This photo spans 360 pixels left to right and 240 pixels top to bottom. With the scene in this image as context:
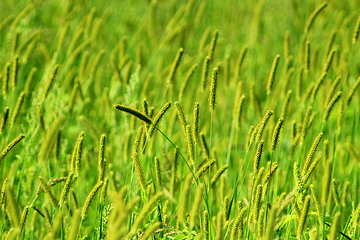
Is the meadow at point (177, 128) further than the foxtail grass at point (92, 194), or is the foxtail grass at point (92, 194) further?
the meadow at point (177, 128)

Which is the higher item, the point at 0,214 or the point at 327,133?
Answer: the point at 327,133

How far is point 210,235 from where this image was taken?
1.54 metres

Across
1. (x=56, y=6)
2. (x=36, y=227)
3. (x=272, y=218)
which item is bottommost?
(x=36, y=227)

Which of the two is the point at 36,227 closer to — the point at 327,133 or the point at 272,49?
the point at 327,133

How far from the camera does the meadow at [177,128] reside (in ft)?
4.75

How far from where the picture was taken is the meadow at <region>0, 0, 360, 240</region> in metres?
1.45

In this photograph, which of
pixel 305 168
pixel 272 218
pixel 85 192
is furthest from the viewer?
pixel 85 192

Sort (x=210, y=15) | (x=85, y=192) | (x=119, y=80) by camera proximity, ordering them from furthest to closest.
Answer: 1. (x=210, y=15)
2. (x=119, y=80)
3. (x=85, y=192)

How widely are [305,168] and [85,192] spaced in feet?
4.47

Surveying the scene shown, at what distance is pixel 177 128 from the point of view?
3250mm

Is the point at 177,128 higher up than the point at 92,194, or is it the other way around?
the point at 177,128

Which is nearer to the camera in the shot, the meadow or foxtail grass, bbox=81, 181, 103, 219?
foxtail grass, bbox=81, 181, 103, 219

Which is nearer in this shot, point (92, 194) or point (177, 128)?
point (92, 194)

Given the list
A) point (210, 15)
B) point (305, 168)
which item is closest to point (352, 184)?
point (305, 168)
